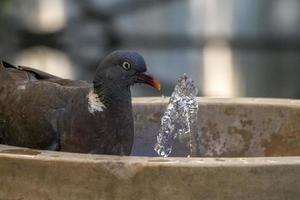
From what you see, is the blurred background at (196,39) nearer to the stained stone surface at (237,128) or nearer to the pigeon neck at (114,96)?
the stained stone surface at (237,128)

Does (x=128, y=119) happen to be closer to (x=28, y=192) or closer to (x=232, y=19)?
(x=28, y=192)

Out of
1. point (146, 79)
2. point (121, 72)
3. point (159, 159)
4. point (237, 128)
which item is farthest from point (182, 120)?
point (159, 159)

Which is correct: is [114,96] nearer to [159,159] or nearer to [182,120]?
[182,120]

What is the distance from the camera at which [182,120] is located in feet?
11.8

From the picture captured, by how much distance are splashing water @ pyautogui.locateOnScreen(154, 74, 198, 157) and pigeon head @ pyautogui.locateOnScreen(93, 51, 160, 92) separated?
0.24 m

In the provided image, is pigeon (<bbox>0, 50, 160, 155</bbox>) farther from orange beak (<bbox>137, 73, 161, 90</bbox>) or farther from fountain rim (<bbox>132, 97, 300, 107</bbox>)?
fountain rim (<bbox>132, 97, 300, 107</bbox>)

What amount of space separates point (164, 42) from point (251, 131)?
5.76 metres

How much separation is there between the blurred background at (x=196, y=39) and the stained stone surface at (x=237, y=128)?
5374 mm

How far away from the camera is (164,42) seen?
9.23m

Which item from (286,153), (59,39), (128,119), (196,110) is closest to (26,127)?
(128,119)

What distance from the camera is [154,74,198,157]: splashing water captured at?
357 centimetres

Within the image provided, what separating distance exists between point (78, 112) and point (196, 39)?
6.17 metres

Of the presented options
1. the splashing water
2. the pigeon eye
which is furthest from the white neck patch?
the splashing water

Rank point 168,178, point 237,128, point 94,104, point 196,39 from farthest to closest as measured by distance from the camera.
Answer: point 196,39
point 237,128
point 94,104
point 168,178
